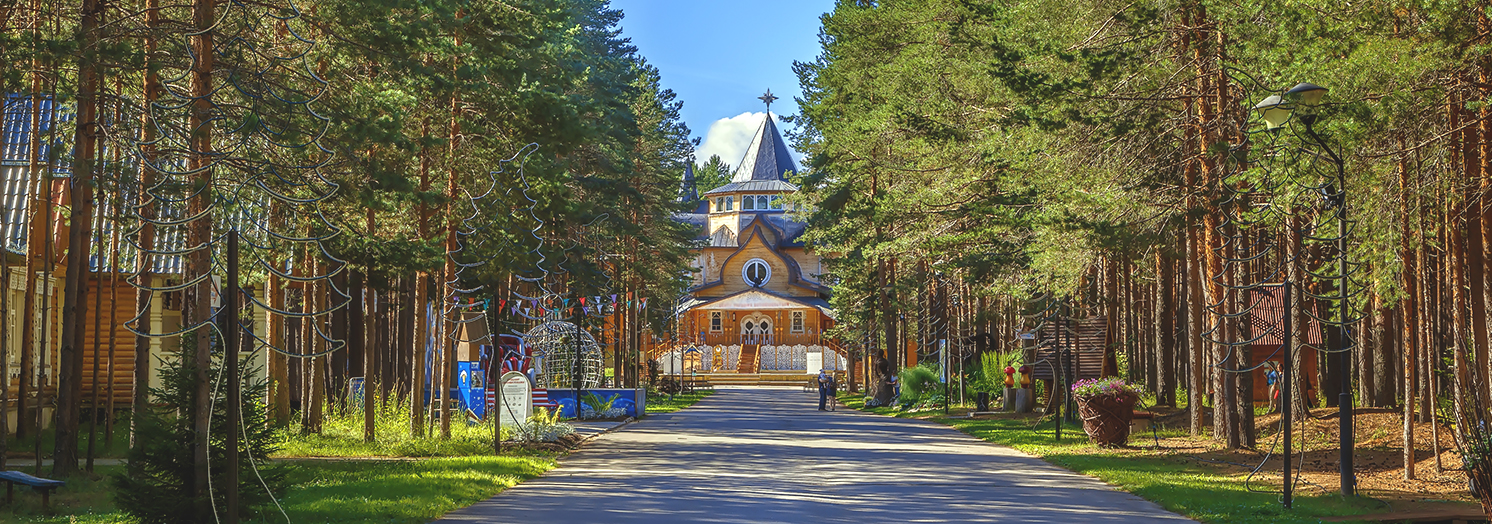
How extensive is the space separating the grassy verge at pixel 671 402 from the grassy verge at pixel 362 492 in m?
21.3

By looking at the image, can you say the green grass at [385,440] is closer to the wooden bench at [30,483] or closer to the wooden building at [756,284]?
the wooden bench at [30,483]

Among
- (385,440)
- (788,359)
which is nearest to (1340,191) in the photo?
(385,440)

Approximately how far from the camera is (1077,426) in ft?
93.4

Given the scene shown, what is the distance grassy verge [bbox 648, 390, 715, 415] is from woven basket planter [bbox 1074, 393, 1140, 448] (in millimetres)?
18238

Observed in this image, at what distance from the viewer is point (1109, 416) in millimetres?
21422

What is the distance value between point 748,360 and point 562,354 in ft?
152

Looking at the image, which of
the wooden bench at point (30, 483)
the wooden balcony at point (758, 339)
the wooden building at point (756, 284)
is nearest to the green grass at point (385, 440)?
the wooden bench at point (30, 483)

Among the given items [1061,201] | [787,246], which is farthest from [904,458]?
[787,246]

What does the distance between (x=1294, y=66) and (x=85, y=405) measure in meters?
22.7

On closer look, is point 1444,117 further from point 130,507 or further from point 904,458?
point 130,507

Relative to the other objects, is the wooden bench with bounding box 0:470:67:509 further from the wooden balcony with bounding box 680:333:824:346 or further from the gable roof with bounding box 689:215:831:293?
the gable roof with bounding box 689:215:831:293

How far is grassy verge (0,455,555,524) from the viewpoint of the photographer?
11.3 meters

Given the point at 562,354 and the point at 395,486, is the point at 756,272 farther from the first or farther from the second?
the point at 395,486

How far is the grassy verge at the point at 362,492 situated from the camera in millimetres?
11336
